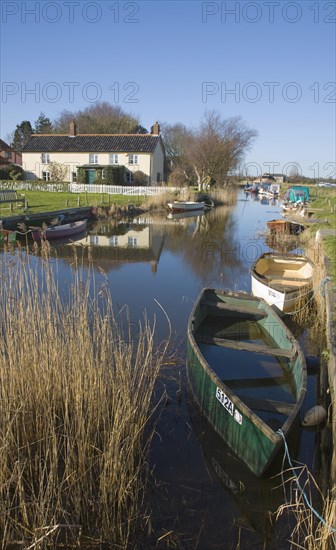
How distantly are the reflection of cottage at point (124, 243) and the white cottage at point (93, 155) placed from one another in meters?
19.2

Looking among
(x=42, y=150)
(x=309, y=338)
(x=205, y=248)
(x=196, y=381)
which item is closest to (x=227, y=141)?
(x=42, y=150)

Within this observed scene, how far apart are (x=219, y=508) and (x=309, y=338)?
5.44 m

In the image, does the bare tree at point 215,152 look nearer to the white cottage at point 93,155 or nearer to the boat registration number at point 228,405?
the white cottage at point 93,155

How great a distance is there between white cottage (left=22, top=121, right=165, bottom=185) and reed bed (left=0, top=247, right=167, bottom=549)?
1596 inches

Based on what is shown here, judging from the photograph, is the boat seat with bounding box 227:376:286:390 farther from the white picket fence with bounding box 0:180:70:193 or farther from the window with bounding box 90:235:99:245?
the white picket fence with bounding box 0:180:70:193

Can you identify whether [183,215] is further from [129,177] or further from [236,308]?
[236,308]

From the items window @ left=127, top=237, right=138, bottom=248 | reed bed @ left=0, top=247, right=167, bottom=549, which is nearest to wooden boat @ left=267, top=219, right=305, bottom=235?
window @ left=127, top=237, right=138, bottom=248

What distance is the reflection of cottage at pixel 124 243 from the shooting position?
17062 mm

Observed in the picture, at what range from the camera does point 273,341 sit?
768cm

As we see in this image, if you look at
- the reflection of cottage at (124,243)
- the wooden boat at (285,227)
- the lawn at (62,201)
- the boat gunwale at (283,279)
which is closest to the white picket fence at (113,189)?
the lawn at (62,201)

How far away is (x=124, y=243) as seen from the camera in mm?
20438

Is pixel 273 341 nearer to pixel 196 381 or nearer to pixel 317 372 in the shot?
pixel 317 372

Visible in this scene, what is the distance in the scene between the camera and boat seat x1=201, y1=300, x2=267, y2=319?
8.45 metres

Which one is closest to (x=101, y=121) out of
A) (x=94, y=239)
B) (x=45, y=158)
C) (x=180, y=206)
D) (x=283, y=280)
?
(x=45, y=158)
